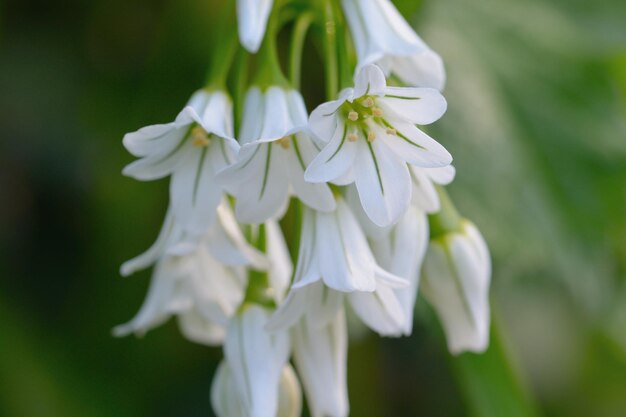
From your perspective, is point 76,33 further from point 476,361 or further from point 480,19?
point 476,361

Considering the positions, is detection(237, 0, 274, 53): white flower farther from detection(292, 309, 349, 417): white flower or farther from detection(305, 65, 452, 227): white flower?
detection(292, 309, 349, 417): white flower

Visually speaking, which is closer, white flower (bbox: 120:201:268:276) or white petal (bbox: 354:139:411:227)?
white petal (bbox: 354:139:411:227)

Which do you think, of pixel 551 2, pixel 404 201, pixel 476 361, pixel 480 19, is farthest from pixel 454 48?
pixel 404 201

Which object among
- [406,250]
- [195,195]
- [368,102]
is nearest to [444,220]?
[406,250]

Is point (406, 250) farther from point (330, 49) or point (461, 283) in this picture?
point (330, 49)

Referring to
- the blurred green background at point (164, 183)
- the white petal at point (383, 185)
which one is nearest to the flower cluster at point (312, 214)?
the white petal at point (383, 185)

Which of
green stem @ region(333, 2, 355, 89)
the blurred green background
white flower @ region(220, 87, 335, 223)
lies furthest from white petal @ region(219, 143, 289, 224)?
the blurred green background
